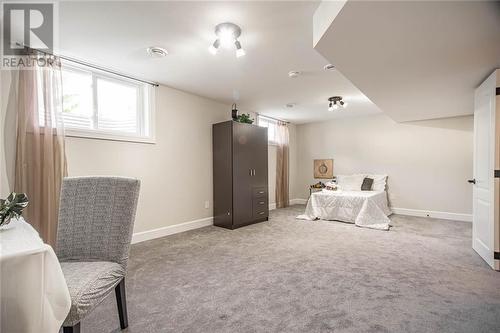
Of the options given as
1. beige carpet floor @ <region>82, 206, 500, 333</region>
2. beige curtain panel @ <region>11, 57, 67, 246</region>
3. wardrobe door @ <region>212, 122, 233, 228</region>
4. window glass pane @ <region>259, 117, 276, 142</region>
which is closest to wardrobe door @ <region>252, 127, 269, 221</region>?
wardrobe door @ <region>212, 122, 233, 228</region>

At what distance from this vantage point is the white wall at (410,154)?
15.6ft

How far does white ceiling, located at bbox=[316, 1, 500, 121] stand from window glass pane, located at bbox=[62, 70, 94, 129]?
112 inches

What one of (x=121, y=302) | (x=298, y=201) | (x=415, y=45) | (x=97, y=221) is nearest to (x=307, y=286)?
(x=121, y=302)

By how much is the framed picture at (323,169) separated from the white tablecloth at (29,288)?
245 inches

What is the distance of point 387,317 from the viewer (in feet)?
5.44

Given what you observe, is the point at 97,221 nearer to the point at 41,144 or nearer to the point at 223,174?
the point at 41,144

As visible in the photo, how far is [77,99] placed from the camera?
297 centimetres

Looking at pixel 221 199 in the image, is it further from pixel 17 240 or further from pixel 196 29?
pixel 17 240

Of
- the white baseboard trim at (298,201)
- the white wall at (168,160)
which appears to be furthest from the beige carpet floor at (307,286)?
the white baseboard trim at (298,201)

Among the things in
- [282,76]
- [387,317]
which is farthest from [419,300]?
[282,76]

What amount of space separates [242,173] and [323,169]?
3071 mm

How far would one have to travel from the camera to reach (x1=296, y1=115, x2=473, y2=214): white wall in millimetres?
4750

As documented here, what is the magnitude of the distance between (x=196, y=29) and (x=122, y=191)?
162cm

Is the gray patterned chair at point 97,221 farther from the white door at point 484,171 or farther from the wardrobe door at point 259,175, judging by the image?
the white door at point 484,171
